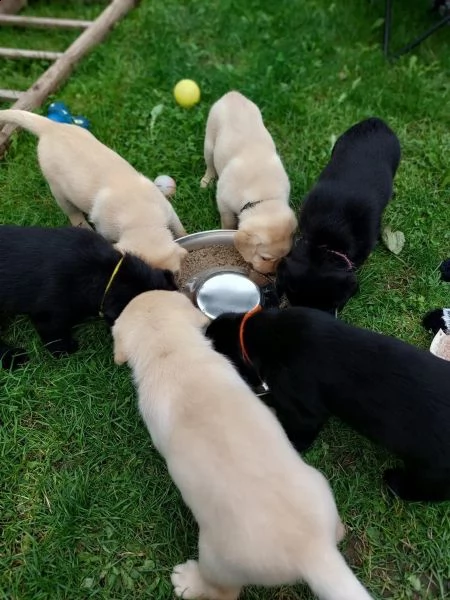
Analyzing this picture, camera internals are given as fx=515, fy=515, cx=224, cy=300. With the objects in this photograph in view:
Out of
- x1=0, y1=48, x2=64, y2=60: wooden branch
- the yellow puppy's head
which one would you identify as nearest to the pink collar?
the yellow puppy's head

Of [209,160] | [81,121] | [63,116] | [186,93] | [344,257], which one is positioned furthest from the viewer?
[186,93]

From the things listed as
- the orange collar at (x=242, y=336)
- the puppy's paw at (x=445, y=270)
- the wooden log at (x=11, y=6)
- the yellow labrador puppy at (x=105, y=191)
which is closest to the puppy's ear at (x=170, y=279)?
the yellow labrador puppy at (x=105, y=191)

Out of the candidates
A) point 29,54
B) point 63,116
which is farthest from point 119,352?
point 29,54

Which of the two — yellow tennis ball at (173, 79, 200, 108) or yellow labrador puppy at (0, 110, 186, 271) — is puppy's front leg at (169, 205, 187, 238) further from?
yellow tennis ball at (173, 79, 200, 108)

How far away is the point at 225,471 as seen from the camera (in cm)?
195

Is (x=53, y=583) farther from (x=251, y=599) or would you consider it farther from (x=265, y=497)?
(x=265, y=497)

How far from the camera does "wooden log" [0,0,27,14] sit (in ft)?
19.6

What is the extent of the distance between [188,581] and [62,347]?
1616 mm

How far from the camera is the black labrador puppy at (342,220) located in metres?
3.10

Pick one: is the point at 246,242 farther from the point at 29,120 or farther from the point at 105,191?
the point at 29,120

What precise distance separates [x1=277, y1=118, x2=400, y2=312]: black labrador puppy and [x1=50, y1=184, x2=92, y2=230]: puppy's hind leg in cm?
160

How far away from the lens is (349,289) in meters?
3.10

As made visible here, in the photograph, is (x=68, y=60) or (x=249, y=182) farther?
(x=68, y=60)

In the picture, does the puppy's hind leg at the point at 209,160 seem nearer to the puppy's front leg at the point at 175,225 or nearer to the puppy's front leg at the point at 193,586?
the puppy's front leg at the point at 175,225
